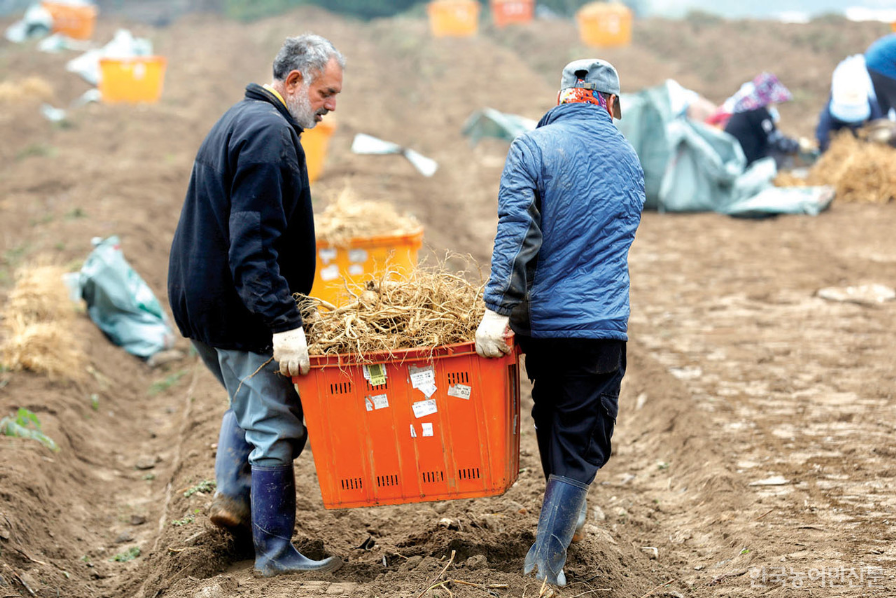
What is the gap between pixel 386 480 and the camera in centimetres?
315

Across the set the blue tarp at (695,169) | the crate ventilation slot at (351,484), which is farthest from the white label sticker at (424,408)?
the blue tarp at (695,169)

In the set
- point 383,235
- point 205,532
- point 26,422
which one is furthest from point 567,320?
point 26,422

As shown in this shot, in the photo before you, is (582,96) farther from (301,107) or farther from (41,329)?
(41,329)

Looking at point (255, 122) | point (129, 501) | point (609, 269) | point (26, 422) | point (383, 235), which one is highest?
point (255, 122)

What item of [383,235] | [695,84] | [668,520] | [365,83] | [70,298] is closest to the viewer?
[668,520]

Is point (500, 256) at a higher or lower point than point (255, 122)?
lower

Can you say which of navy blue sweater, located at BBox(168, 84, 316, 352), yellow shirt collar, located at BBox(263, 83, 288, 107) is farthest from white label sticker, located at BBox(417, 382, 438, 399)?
yellow shirt collar, located at BBox(263, 83, 288, 107)

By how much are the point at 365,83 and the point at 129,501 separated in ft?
55.9

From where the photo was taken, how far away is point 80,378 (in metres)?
5.84

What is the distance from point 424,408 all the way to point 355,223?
10.3ft

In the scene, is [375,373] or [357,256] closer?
[375,373]

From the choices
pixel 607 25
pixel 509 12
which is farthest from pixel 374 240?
pixel 509 12

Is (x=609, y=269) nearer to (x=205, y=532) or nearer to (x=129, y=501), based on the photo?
(x=205, y=532)

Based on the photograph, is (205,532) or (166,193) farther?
(166,193)
